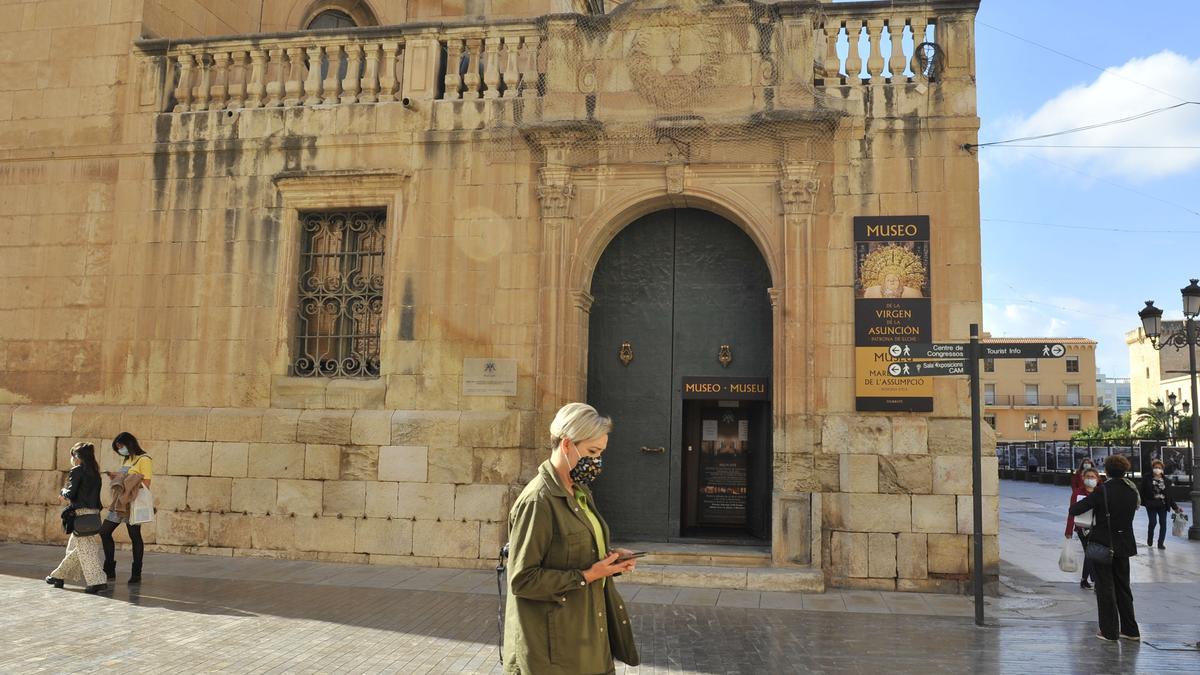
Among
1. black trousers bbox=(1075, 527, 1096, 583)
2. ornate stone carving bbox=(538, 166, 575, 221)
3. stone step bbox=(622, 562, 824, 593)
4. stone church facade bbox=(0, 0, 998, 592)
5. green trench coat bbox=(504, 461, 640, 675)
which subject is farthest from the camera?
ornate stone carving bbox=(538, 166, 575, 221)

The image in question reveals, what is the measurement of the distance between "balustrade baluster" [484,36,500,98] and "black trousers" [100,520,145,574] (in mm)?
6878

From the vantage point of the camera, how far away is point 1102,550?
8008 mm

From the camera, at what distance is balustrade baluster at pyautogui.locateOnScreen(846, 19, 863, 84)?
36.6ft

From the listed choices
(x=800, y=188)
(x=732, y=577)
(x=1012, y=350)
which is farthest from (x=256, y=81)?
(x=1012, y=350)

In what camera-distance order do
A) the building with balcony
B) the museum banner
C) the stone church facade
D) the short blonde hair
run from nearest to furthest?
the short blonde hair
the museum banner
the stone church facade
the building with balcony

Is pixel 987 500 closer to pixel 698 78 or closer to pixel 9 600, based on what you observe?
pixel 698 78

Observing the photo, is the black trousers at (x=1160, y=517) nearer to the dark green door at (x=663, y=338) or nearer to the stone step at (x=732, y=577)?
the dark green door at (x=663, y=338)

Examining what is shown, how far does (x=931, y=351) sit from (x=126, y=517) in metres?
8.85

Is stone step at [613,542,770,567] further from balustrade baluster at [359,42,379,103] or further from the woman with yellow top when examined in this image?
balustrade baluster at [359,42,379,103]

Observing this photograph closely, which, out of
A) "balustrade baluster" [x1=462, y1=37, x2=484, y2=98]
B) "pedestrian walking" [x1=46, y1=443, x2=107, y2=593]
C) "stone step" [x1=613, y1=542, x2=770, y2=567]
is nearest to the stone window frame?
"balustrade baluster" [x1=462, y1=37, x2=484, y2=98]

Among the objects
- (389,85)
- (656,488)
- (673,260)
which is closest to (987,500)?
(656,488)

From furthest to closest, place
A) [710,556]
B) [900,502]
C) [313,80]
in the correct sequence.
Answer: [313,80] < [710,556] < [900,502]

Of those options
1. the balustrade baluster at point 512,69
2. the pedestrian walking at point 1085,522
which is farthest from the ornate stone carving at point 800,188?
the pedestrian walking at point 1085,522

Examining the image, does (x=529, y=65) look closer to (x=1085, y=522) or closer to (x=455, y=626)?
(x=455, y=626)
